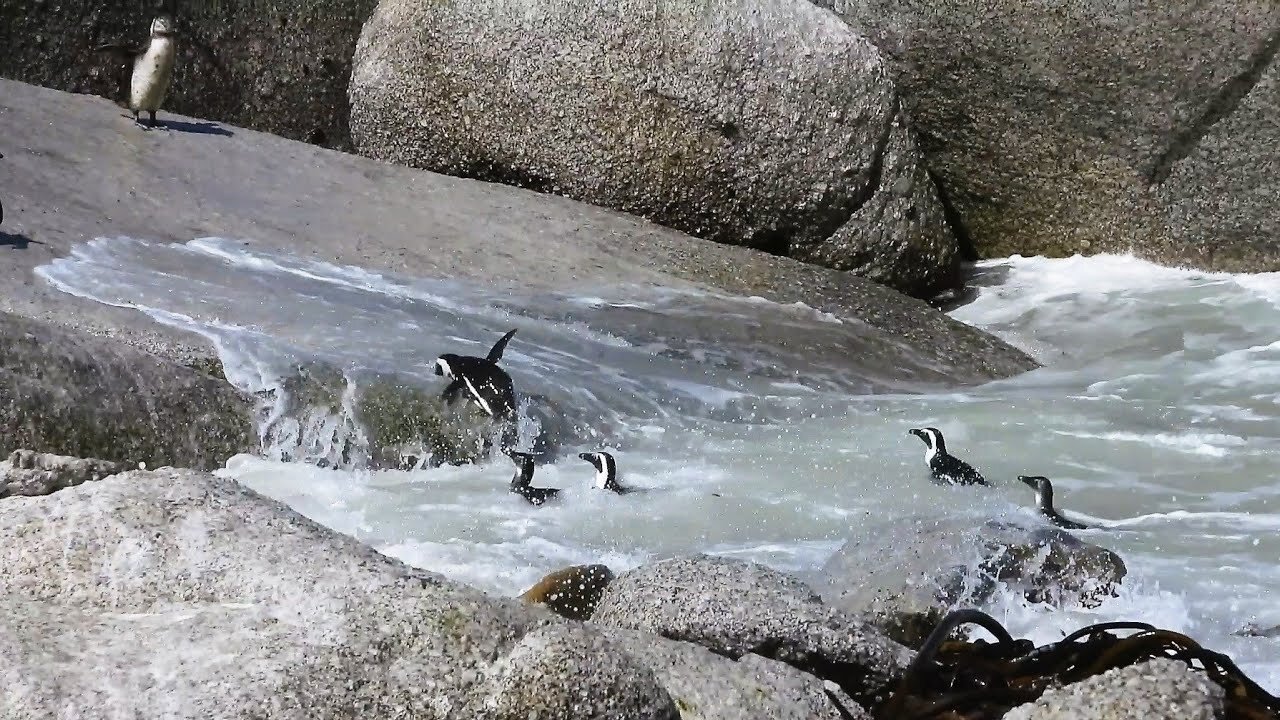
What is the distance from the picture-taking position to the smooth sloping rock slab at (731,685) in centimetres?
261

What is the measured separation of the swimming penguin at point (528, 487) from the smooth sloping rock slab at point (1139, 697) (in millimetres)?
3307

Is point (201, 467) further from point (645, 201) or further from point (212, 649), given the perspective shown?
point (645, 201)

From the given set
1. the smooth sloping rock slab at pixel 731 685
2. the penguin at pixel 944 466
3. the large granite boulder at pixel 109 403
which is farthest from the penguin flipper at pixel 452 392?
the smooth sloping rock slab at pixel 731 685

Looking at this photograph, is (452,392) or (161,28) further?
(161,28)

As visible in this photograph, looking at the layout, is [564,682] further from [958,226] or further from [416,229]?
[958,226]

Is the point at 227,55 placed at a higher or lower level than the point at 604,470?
higher

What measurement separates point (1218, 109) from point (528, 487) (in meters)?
6.68

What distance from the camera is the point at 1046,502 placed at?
5.54 metres

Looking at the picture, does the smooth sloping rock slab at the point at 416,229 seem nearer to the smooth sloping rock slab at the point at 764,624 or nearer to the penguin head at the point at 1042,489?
the penguin head at the point at 1042,489

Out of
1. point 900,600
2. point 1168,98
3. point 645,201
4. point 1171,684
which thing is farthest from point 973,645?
point 1168,98

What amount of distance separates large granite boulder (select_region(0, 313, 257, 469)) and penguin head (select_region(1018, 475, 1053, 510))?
107 inches

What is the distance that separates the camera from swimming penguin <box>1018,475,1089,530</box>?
540cm

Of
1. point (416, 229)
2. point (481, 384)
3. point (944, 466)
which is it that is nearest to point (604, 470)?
point (481, 384)

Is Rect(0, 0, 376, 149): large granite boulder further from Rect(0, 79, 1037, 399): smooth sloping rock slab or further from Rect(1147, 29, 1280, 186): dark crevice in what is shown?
Rect(1147, 29, 1280, 186): dark crevice
